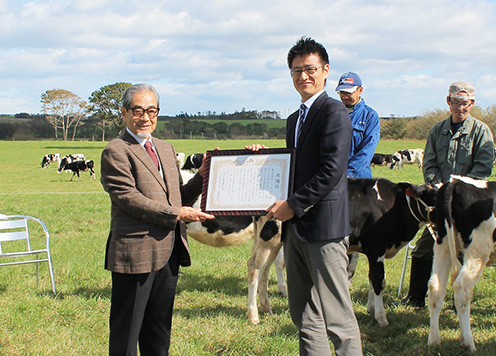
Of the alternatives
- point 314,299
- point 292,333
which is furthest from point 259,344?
point 314,299

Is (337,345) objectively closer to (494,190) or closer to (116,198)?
(116,198)

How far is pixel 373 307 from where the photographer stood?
550cm

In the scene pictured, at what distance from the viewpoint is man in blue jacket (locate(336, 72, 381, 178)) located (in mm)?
5578

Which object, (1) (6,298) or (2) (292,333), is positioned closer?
(2) (292,333)

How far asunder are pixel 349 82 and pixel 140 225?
132 inches

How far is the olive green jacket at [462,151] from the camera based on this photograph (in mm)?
4863

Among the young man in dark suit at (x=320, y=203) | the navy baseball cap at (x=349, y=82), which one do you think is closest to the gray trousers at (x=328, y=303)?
the young man in dark suit at (x=320, y=203)

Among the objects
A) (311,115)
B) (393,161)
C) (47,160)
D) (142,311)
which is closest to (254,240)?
(142,311)

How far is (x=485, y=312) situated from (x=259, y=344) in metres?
2.76

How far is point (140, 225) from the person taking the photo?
321cm

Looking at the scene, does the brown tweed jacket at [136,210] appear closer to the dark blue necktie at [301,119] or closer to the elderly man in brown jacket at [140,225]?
the elderly man in brown jacket at [140,225]

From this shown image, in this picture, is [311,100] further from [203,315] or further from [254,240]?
[203,315]

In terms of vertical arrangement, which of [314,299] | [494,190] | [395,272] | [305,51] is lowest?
[395,272]

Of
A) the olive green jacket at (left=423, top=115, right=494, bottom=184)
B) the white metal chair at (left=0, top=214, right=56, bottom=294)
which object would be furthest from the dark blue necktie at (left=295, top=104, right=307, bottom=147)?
the white metal chair at (left=0, top=214, right=56, bottom=294)
